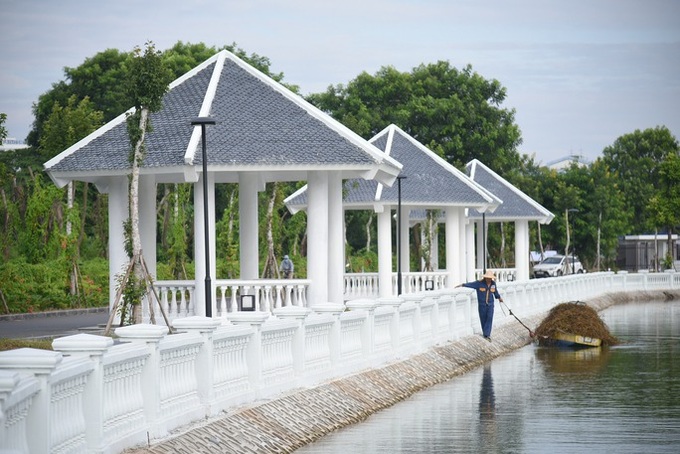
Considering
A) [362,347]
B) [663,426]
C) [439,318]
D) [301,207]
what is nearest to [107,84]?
[301,207]

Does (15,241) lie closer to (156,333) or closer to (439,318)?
(439,318)

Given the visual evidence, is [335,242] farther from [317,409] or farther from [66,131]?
[66,131]

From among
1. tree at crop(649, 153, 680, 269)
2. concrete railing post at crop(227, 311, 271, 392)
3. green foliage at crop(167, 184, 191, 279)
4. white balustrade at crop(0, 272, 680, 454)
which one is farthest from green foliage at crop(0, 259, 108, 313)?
tree at crop(649, 153, 680, 269)

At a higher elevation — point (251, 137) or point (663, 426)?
point (251, 137)

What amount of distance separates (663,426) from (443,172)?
28518 millimetres

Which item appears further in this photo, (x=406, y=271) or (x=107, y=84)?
(x=107, y=84)

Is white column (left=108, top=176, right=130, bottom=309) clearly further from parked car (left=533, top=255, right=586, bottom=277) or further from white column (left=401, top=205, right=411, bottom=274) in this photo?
parked car (left=533, top=255, right=586, bottom=277)

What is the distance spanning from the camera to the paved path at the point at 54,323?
2919 centimetres

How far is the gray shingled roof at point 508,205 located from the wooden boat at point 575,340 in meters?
21.3

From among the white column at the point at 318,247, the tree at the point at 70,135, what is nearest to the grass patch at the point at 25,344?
the white column at the point at 318,247

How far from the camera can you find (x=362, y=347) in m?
20.3

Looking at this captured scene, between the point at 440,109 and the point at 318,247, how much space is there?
150 ft

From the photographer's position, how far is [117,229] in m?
29.2

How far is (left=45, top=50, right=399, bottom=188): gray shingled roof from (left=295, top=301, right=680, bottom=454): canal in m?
5.77
